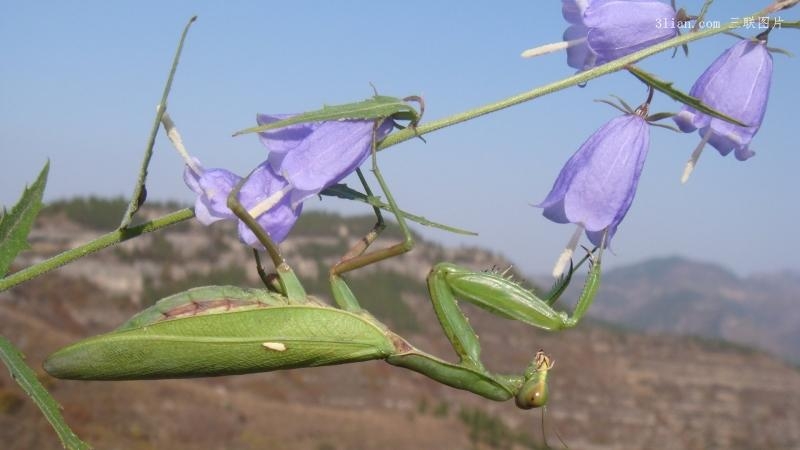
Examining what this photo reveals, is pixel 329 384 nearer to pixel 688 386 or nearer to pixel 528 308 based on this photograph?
pixel 688 386

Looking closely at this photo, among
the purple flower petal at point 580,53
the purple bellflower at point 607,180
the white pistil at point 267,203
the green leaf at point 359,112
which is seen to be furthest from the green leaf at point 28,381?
the purple flower petal at point 580,53

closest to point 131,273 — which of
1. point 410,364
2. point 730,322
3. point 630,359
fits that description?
point 630,359

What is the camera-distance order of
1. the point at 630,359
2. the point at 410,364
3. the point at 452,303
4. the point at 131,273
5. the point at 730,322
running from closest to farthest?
the point at 452,303, the point at 410,364, the point at 131,273, the point at 630,359, the point at 730,322

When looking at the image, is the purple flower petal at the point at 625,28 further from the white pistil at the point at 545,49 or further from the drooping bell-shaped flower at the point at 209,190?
the drooping bell-shaped flower at the point at 209,190

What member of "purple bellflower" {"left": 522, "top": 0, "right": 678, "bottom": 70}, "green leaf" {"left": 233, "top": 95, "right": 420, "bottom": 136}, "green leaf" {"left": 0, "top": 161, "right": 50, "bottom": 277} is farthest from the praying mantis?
"purple bellflower" {"left": 522, "top": 0, "right": 678, "bottom": 70}

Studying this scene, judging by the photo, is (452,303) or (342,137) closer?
(342,137)
